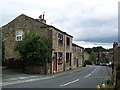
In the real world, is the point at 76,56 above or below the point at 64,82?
above

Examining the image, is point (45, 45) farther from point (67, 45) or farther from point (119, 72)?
point (119, 72)

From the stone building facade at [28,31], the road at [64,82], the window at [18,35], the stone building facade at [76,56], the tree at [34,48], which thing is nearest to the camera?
the road at [64,82]

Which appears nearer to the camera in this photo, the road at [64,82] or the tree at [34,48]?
the road at [64,82]

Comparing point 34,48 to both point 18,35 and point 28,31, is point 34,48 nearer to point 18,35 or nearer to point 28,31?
point 28,31

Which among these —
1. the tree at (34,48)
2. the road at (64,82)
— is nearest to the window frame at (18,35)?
the tree at (34,48)

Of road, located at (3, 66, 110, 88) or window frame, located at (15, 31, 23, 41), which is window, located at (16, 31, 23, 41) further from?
road, located at (3, 66, 110, 88)

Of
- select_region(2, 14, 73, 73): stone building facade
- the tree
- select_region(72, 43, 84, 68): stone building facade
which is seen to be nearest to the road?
the tree

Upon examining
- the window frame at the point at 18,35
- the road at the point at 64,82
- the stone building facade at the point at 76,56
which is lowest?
the road at the point at 64,82

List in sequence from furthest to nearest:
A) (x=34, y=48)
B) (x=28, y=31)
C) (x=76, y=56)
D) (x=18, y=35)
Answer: (x=76, y=56)
(x=18, y=35)
(x=28, y=31)
(x=34, y=48)

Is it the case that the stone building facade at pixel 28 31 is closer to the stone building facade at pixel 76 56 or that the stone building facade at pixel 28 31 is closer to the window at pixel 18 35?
the window at pixel 18 35

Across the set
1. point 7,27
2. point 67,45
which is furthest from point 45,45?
point 67,45

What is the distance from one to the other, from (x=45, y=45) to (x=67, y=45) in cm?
1630

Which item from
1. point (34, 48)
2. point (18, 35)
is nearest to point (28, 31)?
point (18, 35)

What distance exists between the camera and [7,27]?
42562 millimetres
